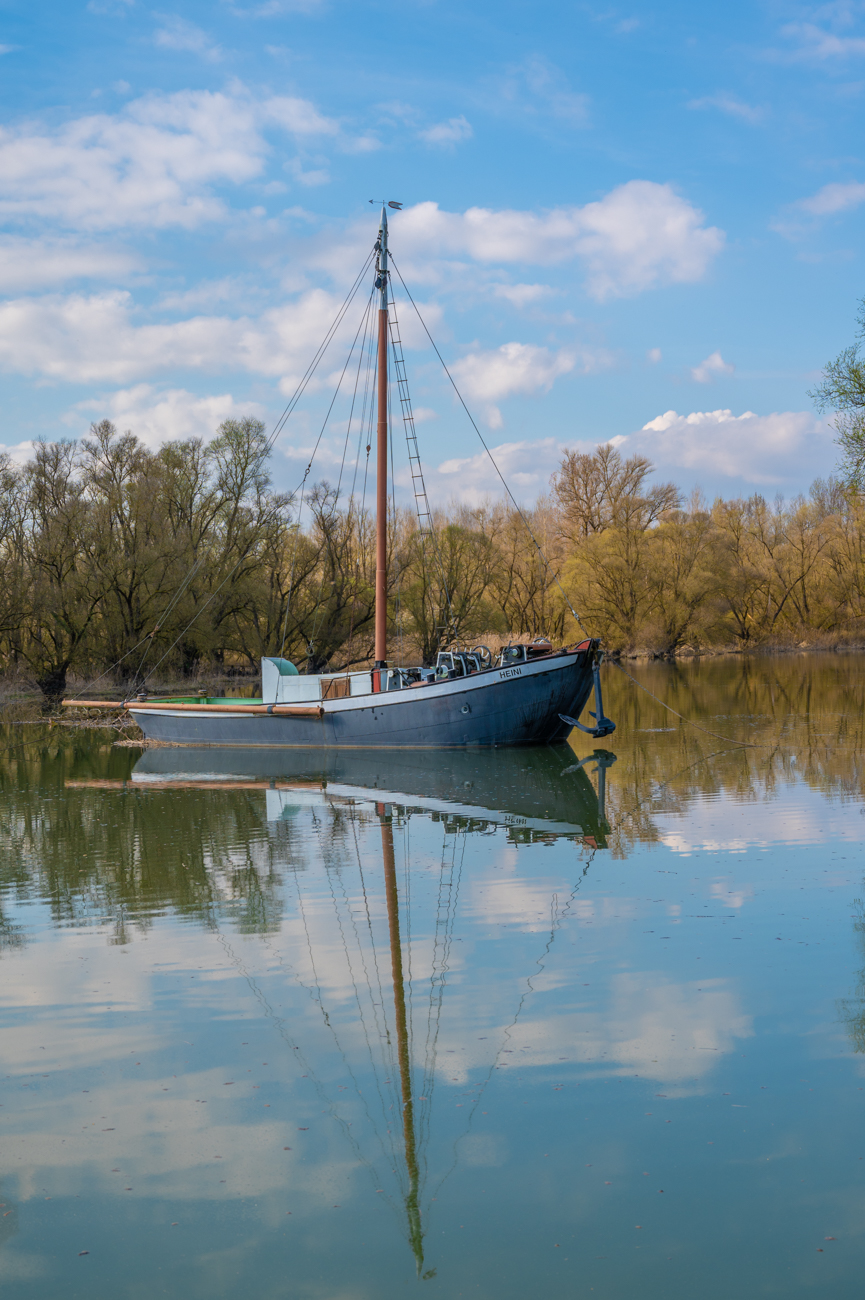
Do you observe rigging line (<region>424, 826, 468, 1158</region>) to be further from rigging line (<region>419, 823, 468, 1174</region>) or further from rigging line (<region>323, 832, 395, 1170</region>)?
rigging line (<region>323, 832, 395, 1170</region>)

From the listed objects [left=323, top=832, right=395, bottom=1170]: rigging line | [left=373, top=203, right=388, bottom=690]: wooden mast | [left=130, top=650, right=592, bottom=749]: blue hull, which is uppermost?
[left=373, top=203, right=388, bottom=690]: wooden mast

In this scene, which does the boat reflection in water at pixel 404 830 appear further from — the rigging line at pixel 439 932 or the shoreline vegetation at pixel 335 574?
the shoreline vegetation at pixel 335 574

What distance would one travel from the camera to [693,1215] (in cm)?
487

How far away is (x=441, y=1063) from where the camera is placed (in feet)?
21.7

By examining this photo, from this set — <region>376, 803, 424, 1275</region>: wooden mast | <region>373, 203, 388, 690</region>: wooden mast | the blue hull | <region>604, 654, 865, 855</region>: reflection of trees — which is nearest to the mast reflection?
<region>376, 803, 424, 1275</region>: wooden mast

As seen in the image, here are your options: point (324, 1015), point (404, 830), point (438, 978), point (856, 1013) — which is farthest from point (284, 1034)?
point (404, 830)

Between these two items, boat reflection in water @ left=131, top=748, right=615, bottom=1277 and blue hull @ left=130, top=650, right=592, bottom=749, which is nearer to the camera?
boat reflection in water @ left=131, top=748, right=615, bottom=1277

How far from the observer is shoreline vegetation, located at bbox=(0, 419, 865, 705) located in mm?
44281

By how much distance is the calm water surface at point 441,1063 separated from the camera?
15.4 feet

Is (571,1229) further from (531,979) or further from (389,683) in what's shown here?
(389,683)

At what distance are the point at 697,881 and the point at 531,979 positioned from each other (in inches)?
144

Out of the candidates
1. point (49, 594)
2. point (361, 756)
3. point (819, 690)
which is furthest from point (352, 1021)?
point (49, 594)

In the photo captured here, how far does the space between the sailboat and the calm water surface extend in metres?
9.28

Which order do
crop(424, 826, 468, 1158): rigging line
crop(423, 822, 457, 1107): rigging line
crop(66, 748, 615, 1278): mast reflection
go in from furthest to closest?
crop(423, 822, 457, 1107): rigging line
crop(424, 826, 468, 1158): rigging line
crop(66, 748, 615, 1278): mast reflection
